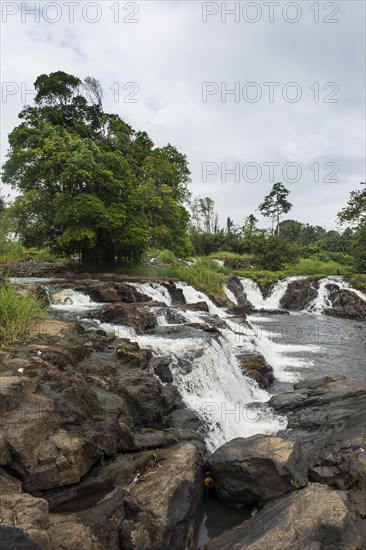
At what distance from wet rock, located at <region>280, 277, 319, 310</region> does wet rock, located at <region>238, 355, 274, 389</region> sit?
1399cm

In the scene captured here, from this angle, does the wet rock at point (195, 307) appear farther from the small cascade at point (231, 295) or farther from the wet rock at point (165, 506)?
the wet rock at point (165, 506)

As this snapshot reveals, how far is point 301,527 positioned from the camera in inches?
139

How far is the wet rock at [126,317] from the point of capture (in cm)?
980

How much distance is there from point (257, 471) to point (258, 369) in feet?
15.6

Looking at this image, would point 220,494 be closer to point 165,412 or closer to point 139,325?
point 165,412

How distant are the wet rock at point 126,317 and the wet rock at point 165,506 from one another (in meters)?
5.41

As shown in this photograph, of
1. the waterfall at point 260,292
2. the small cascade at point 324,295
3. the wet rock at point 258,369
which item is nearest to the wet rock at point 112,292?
the wet rock at point 258,369

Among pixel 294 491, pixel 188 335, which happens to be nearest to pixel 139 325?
pixel 188 335

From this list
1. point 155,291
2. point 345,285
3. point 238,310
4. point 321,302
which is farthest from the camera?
point 345,285

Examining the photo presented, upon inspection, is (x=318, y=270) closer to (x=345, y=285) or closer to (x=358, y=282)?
(x=358, y=282)

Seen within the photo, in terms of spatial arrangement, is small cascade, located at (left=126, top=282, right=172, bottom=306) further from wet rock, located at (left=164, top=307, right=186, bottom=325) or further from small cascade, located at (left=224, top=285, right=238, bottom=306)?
small cascade, located at (left=224, top=285, right=238, bottom=306)

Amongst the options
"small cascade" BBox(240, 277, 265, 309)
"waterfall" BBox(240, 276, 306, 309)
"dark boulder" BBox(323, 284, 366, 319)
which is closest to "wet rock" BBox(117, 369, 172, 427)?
"dark boulder" BBox(323, 284, 366, 319)

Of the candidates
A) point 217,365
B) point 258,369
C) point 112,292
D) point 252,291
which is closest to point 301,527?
point 217,365

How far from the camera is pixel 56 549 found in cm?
301
